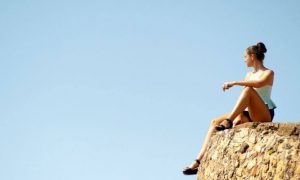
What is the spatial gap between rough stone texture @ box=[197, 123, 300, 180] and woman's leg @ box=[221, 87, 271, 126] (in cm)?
39

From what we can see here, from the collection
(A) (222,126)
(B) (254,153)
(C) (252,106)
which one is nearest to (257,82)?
(C) (252,106)

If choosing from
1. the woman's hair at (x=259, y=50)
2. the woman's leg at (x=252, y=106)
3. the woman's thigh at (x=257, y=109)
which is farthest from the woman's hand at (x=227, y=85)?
the woman's hair at (x=259, y=50)

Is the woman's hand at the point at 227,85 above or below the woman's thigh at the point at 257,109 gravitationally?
above

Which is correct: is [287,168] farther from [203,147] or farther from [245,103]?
[203,147]

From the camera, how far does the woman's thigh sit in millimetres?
8995

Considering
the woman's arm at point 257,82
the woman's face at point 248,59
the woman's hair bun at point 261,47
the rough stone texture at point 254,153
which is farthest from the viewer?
the woman's face at point 248,59

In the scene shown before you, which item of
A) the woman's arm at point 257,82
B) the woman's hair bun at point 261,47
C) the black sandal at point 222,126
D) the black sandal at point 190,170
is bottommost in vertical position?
the black sandal at point 190,170

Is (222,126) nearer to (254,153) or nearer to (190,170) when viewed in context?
(190,170)

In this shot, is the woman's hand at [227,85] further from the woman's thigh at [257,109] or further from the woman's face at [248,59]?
the woman's face at [248,59]

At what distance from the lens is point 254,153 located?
26.6ft

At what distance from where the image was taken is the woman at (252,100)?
29.6ft

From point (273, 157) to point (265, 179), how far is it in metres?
0.41

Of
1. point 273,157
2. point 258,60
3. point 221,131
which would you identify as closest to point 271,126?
point 273,157

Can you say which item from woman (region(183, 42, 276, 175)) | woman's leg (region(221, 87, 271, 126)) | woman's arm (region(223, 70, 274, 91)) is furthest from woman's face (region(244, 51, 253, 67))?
woman's leg (region(221, 87, 271, 126))
